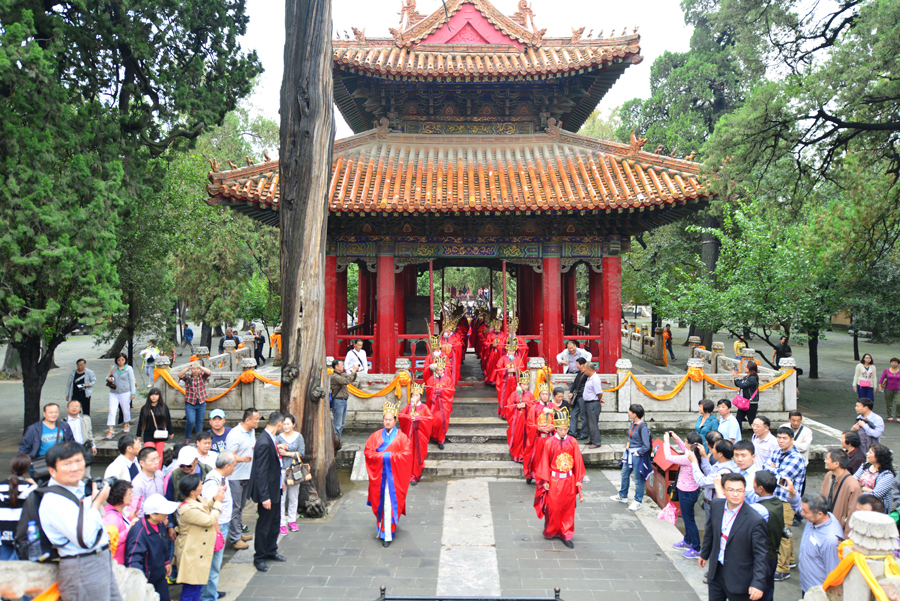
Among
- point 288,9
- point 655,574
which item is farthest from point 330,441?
point 288,9

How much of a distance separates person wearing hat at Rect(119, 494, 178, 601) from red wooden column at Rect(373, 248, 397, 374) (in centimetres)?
845

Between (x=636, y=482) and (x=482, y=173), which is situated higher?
(x=482, y=173)

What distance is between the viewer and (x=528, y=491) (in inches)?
344

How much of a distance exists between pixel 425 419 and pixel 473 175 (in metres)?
6.28

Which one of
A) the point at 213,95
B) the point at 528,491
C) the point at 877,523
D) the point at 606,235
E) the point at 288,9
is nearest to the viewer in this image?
the point at 877,523

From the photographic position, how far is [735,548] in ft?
14.8

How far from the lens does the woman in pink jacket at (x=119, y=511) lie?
4.54 m

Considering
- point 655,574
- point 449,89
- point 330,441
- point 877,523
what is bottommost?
point 655,574

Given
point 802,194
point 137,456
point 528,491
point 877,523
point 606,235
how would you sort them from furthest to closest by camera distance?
point 606,235 → point 802,194 → point 528,491 → point 137,456 → point 877,523

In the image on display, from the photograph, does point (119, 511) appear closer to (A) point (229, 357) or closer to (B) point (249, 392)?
(B) point (249, 392)

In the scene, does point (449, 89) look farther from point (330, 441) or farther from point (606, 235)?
point (330, 441)

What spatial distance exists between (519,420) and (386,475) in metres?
3.17

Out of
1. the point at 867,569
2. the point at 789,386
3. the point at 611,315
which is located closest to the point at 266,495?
the point at 867,569

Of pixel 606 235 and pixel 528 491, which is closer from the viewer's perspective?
pixel 528 491
